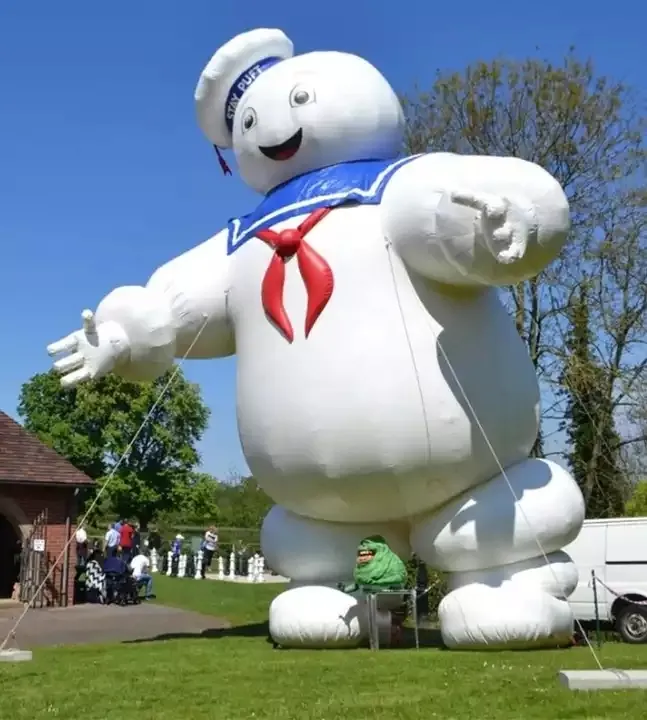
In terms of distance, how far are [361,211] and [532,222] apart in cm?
152

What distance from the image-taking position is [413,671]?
6.07 metres

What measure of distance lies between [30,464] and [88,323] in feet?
32.8

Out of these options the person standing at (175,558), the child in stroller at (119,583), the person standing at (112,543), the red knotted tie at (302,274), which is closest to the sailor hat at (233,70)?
the red knotted tie at (302,274)

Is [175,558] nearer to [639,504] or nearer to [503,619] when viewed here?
[639,504]

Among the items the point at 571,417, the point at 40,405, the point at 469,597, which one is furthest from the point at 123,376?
the point at 40,405

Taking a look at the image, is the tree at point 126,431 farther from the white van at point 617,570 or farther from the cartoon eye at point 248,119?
the cartoon eye at point 248,119

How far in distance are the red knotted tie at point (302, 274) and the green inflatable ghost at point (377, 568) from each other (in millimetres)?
1598

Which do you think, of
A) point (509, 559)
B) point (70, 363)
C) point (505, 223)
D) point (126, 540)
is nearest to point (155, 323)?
point (70, 363)

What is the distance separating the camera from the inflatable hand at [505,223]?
6199mm

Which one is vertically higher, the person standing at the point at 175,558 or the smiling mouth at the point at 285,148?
the smiling mouth at the point at 285,148

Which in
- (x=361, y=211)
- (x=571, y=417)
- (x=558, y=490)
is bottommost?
(x=558, y=490)

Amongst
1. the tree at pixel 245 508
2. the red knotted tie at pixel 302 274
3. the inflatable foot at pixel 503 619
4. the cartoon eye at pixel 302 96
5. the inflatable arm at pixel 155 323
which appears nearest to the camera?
the inflatable foot at pixel 503 619

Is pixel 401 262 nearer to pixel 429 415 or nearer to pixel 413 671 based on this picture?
pixel 429 415

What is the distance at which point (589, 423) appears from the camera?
19.7 meters
